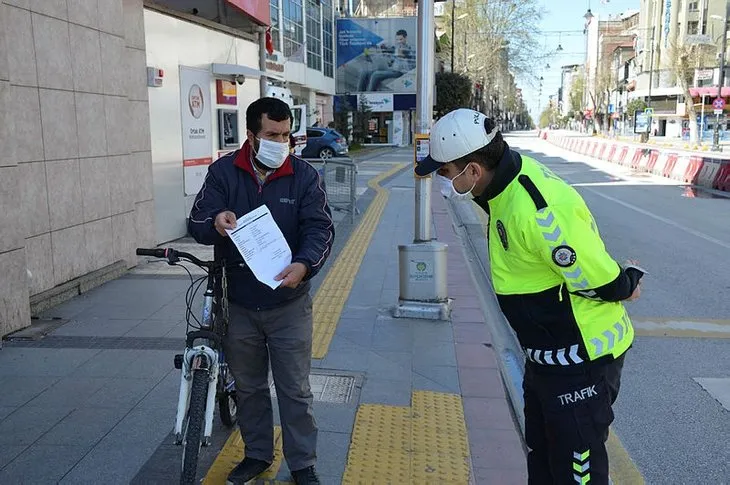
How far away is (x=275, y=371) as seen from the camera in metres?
3.24

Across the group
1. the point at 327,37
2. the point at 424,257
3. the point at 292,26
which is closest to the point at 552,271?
the point at 424,257

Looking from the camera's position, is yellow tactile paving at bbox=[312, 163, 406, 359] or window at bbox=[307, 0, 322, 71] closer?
yellow tactile paving at bbox=[312, 163, 406, 359]

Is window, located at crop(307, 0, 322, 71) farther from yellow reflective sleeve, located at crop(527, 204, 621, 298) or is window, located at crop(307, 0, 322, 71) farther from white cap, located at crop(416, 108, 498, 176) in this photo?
yellow reflective sleeve, located at crop(527, 204, 621, 298)

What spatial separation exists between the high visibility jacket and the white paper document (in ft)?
3.45

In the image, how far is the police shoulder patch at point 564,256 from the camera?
7.06 ft

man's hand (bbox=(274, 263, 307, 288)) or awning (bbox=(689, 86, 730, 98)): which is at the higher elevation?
awning (bbox=(689, 86, 730, 98))

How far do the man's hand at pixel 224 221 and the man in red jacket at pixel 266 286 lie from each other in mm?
82

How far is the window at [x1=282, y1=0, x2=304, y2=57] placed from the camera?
3650cm

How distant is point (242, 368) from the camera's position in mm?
3242

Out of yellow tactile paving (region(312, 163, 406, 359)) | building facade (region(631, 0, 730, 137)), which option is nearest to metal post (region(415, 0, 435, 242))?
yellow tactile paving (region(312, 163, 406, 359))

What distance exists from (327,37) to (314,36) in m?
4.57

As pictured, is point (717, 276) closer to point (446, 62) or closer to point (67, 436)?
point (67, 436)

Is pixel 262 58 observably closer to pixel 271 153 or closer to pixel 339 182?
pixel 339 182

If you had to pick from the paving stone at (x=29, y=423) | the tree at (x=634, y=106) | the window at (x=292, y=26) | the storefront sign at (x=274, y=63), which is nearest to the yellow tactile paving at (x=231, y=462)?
the paving stone at (x=29, y=423)
